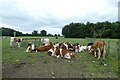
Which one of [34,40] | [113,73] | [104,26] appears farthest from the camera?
[104,26]

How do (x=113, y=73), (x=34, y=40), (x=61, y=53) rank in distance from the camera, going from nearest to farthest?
(x=113, y=73)
(x=61, y=53)
(x=34, y=40)

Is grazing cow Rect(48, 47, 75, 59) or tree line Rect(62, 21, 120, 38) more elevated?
tree line Rect(62, 21, 120, 38)

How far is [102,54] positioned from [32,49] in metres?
5.64

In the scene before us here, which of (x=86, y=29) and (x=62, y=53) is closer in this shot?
(x=62, y=53)

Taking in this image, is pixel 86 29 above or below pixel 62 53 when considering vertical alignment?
above

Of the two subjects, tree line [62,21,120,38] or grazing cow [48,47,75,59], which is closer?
grazing cow [48,47,75,59]

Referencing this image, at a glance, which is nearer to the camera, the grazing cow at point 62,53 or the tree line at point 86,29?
the grazing cow at point 62,53

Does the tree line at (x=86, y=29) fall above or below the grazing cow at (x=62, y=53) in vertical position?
above

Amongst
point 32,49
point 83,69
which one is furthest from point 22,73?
Answer: point 32,49

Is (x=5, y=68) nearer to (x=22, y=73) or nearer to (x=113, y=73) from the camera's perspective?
(x=22, y=73)

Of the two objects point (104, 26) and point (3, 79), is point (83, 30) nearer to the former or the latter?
point (104, 26)

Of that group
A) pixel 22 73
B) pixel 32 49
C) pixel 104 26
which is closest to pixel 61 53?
pixel 32 49

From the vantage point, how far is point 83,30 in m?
97.6

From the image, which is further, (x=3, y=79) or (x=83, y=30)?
(x=83, y=30)
